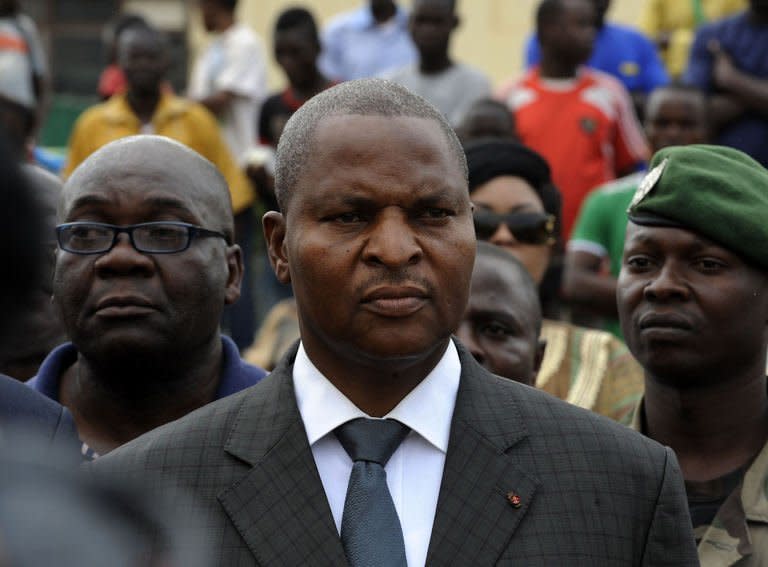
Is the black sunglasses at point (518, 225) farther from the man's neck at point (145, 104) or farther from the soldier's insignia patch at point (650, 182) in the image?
the man's neck at point (145, 104)

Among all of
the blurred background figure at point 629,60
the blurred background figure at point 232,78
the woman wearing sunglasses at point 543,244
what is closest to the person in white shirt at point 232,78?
the blurred background figure at point 232,78

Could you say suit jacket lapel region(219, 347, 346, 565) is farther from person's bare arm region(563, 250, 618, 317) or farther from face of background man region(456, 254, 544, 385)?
person's bare arm region(563, 250, 618, 317)

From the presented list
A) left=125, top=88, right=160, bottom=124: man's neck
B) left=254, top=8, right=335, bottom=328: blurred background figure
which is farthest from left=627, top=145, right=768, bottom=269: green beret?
left=125, top=88, right=160, bottom=124: man's neck

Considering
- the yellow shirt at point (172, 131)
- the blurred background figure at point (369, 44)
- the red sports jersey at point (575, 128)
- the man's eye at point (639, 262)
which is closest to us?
the man's eye at point (639, 262)

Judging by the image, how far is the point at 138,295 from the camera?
11.2ft

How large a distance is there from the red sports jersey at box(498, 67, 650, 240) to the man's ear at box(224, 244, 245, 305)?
408 centimetres

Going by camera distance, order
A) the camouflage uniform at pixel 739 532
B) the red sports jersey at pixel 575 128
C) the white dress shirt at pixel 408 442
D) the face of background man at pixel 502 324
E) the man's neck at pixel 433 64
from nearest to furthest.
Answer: the white dress shirt at pixel 408 442 → the camouflage uniform at pixel 739 532 → the face of background man at pixel 502 324 → the red sports jersey at pixel 575 128 → the man's neck at pixel 433 64

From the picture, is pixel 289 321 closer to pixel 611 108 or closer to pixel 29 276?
pixel 611 108

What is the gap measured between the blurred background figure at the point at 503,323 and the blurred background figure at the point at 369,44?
5.17 metres

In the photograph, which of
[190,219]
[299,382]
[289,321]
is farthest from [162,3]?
[299,382]

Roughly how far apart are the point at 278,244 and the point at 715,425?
1299 millimetres

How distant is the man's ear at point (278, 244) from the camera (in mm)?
2682

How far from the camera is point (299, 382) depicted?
2482 mm

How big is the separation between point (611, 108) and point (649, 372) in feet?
15.0
